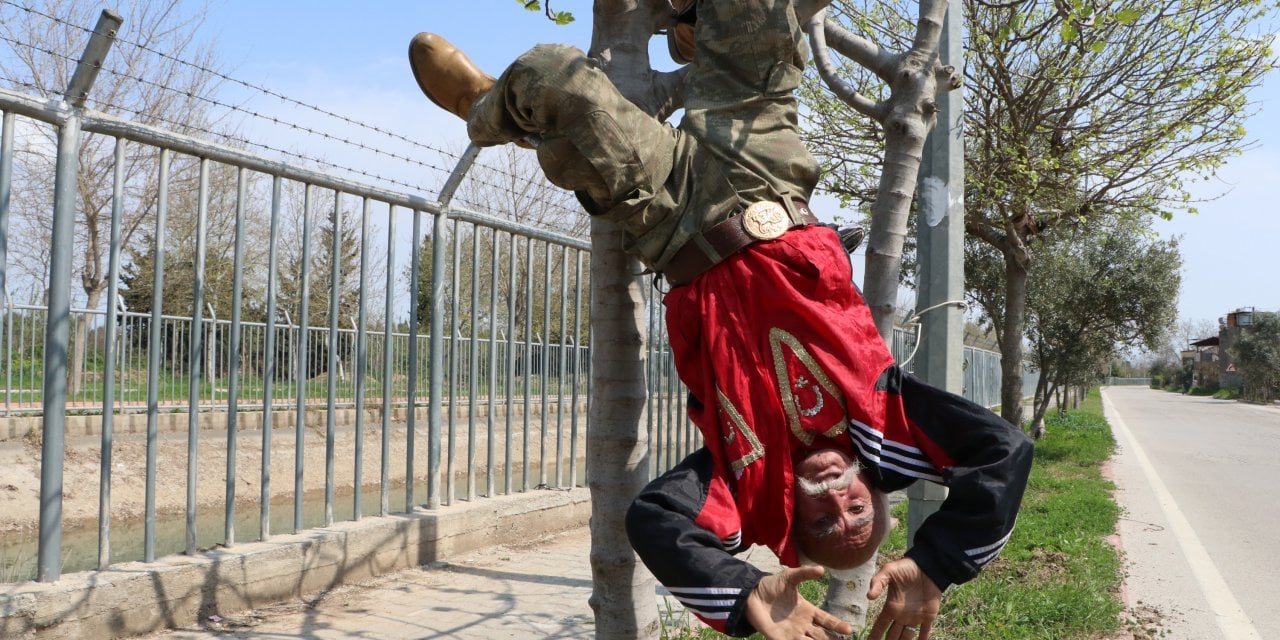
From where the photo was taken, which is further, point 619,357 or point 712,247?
point 619,357

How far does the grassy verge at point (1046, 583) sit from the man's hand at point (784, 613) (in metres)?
2.27

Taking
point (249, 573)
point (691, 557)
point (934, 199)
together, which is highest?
point (934, 199)

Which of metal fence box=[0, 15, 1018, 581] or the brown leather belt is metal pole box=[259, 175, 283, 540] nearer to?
metal fence box=[0, 15, 1018, 581]

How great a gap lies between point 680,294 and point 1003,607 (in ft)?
11.4

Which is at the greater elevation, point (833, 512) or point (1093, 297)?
point (1093, 297)

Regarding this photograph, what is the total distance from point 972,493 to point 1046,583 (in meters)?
4.17

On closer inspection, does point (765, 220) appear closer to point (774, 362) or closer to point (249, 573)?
point (774, 362)

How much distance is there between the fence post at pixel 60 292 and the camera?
11.3 ft

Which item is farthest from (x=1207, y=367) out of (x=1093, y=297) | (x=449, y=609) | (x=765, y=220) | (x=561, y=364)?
(x=765, y=220)

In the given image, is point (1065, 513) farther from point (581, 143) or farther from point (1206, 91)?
point (581, 143)

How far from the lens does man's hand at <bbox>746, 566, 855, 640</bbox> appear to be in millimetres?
1748

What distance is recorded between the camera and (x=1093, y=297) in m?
19.9

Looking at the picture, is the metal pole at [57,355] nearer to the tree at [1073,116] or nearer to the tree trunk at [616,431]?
the tree trunk at [616,431]

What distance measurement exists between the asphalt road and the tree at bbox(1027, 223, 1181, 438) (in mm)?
3304
